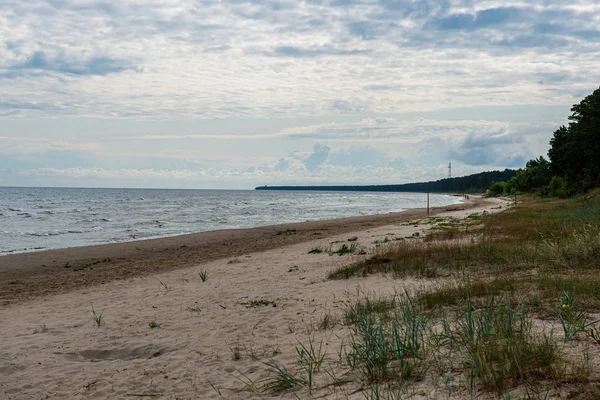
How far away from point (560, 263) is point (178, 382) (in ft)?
25.5

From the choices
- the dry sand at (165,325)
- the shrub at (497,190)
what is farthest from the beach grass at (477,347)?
the shrub at (497,190)

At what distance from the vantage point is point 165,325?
8.48 m

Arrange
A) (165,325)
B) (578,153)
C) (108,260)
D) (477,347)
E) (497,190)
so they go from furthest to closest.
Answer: (497,190) → (578,153) → (108,260) → (165,325) → (477,347)

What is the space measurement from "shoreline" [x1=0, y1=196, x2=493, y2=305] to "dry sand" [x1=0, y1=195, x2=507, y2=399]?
0.11 m

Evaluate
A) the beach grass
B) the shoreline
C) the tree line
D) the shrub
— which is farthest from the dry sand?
the shrub

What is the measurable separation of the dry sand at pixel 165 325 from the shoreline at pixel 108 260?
11 centimetres

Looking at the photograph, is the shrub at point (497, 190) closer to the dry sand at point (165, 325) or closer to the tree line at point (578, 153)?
the tree line at point (578, 153)

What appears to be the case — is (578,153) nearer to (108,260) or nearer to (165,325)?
(108,260)

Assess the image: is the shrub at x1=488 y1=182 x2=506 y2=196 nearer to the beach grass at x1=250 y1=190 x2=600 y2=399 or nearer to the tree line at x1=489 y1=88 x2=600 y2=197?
the tree line at x1=489 y1=88 x2=600 y2=197

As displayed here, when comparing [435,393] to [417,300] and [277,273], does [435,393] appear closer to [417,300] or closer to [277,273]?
[417,300]

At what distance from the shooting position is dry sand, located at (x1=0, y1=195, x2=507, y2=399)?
5.78 meters

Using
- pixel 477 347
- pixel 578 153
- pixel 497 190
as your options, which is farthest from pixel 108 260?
pixel 497 190

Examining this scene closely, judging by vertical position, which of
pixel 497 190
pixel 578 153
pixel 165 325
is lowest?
pixel 165 325

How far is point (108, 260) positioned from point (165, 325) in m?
12.3
